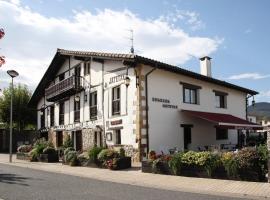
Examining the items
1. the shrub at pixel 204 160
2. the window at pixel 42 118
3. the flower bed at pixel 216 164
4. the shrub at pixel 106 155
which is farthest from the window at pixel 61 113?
the shrub at pixel 204 160

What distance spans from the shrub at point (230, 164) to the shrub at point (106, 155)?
6076mm

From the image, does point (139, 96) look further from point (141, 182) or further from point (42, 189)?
point (42, 189)

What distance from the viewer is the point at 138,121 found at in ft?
65.6

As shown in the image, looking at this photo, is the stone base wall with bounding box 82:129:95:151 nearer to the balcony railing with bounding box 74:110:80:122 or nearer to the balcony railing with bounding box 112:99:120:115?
the balcony railing with bounding box 74:110:80:122

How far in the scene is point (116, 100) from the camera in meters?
22.3

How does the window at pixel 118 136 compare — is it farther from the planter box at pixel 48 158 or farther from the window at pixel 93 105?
the planter box at pixel 48 158

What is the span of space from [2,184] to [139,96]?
956 centimetres

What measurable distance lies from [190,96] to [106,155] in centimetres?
855

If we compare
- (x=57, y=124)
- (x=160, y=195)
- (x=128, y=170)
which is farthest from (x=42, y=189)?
(x=57, y=124)

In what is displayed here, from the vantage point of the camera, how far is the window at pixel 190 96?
23.7 meters

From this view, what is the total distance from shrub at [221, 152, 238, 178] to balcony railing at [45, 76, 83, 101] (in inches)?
584

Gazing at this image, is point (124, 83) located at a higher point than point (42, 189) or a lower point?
higher

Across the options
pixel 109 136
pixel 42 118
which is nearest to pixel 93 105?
pixel 109 136

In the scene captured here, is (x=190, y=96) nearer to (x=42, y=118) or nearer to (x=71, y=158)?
(x=71, y=158)
